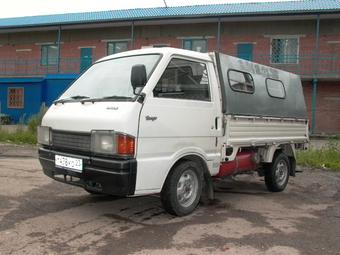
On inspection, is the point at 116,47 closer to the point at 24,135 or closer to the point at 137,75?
the point at 24,135

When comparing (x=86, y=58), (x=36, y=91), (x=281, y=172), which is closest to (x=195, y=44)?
(x=86, y=58)

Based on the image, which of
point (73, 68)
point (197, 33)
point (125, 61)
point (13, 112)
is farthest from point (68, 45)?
point (125, 61)

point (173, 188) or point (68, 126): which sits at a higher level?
point (68, 126)

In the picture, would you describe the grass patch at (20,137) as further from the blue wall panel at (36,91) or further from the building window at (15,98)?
the building window at (15,98)

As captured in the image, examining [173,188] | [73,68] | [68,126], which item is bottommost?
→ [173,188]

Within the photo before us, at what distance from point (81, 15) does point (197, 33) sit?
10.6 metres

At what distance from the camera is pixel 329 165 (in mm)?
11766

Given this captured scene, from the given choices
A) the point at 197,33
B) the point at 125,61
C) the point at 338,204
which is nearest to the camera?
the point at 125,61

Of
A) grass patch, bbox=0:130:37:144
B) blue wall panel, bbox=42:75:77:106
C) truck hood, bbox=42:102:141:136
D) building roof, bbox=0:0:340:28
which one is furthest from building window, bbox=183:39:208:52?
truck hood, bbox=42:102:141:136

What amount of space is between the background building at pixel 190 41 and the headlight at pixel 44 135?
17.3 meters

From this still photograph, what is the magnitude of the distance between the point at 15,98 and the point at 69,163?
27770 millimetres

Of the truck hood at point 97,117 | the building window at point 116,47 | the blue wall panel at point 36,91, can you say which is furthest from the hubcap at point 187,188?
the building window at point 116,47

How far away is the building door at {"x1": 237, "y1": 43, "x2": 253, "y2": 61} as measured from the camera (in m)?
28.0

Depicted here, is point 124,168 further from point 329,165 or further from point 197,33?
point 197,33
